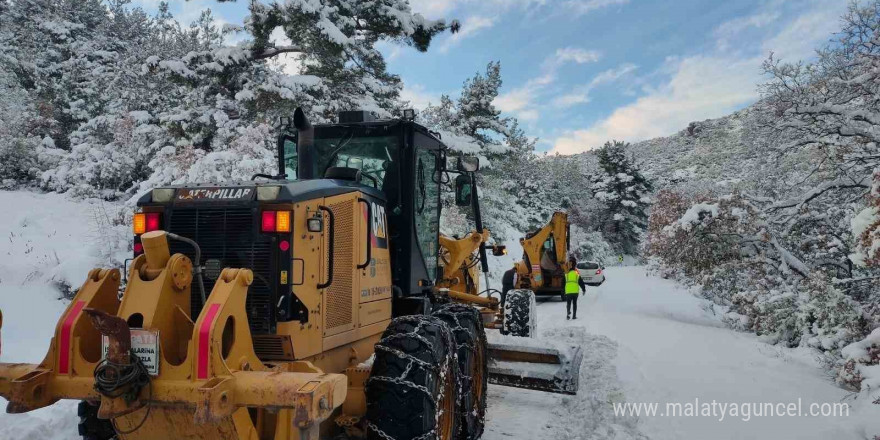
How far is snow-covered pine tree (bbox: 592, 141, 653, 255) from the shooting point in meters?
50.0

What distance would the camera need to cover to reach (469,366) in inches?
200

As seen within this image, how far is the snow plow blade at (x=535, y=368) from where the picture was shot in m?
6.31

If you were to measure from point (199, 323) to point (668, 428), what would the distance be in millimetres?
4791

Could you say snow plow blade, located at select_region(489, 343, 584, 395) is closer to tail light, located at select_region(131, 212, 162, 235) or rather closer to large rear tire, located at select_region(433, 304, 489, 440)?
large rear tire, located at select_region(433, 304, 489, 440)

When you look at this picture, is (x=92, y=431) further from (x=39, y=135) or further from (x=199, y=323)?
(x=39, y=135)

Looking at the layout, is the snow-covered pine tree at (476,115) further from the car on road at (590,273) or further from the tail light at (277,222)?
the tail light at (277,222)

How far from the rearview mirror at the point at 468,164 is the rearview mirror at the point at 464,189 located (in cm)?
11

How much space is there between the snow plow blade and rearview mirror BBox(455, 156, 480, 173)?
2151mm

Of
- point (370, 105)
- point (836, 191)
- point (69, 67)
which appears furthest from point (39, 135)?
point (836, 191)

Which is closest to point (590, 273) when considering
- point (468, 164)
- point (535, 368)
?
point (535, 368)

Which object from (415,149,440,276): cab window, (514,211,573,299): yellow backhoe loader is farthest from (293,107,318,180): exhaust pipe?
(514,211,573,299): yellow backhoe loader

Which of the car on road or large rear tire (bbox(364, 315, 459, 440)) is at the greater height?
large rear tire (bbox(364, 315, 459, 440))

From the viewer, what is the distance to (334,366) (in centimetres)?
422

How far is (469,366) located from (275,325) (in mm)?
2023
